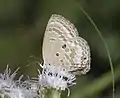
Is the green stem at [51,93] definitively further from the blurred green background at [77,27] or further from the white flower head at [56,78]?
the blurred green background at [77,27]

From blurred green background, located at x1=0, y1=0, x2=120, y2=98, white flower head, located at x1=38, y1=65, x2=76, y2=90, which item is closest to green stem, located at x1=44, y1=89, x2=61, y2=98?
white flower head, located at x1=38, y1=65, x2=76, y2=90

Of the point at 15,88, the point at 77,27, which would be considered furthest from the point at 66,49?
the point at 15,88

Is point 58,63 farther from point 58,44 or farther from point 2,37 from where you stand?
point 2,37

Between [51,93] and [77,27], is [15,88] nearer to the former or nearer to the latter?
[51,93]

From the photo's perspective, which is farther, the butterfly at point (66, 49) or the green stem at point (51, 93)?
the butterfly at point (66, 49)

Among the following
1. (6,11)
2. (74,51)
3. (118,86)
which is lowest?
(118,86)

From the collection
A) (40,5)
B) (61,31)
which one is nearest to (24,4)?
(40,5)

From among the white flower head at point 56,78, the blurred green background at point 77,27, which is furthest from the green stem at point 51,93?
the blurred green background at point 77,27
